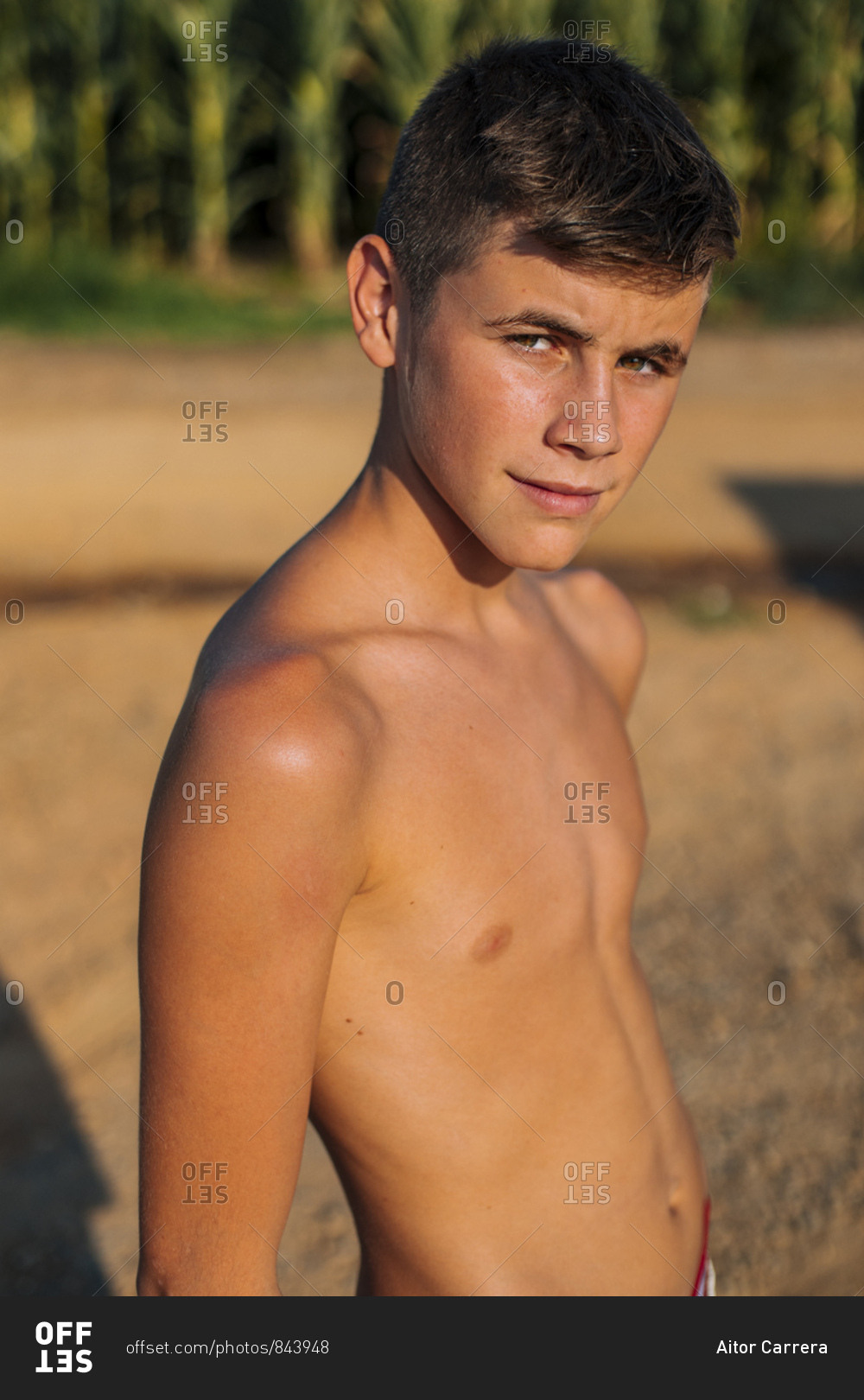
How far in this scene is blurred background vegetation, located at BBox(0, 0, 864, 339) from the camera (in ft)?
37.8

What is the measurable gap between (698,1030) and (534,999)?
2.37 meters

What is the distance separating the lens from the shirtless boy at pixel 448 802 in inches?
53.0

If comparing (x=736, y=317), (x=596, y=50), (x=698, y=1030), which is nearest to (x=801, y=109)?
(x=736, y=317)

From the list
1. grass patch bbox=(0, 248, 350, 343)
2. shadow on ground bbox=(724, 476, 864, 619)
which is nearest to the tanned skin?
shadow on ground bbox=(724, 476, 864, 619)

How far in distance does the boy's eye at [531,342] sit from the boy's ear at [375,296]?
18 centimetres

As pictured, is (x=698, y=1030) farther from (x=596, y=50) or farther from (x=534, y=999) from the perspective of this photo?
(x=596, y=50)

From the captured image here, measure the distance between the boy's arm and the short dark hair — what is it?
54 centimetres

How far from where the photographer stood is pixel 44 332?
1047 cm

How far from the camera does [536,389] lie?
150 centimetres

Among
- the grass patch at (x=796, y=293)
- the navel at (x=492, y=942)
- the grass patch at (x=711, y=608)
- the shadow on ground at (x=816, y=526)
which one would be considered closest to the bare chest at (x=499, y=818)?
the navel at (x=492, y=942)

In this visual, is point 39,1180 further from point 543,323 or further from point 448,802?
point 543,323

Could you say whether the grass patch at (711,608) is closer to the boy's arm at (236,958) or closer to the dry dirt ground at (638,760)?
the dry dirt ground at (638,760)

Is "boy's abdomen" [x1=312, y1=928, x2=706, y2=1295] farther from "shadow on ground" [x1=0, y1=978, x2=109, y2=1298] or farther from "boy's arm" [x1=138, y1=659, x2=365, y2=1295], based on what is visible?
"shadow on ground" [x1=0, y1=978, x2=109, y2=1298]

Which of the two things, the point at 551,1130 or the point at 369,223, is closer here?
the point at 551,1130
